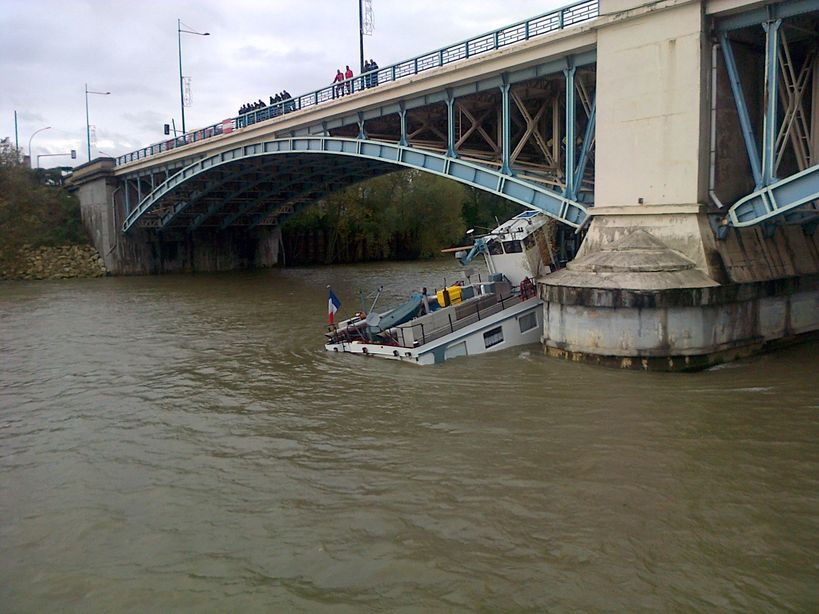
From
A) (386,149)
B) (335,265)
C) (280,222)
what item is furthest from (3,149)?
(386,149)

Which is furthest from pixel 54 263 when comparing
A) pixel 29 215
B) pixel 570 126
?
pixel 570 126

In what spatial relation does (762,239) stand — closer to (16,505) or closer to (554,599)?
(554,599)

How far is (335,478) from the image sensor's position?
9.74 m

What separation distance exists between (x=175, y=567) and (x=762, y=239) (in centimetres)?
1452

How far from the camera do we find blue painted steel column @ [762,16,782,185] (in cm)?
1480

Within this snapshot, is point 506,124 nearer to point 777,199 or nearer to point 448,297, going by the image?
point 448,297

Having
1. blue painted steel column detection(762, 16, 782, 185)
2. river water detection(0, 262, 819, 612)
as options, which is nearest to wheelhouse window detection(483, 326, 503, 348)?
river water detection(0, 262, 819, 612)

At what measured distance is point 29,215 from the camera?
159 feet

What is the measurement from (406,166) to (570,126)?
27.2ft

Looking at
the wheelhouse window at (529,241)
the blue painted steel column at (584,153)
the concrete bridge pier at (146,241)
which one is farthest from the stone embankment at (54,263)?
the blue painted steel column at (584,153)

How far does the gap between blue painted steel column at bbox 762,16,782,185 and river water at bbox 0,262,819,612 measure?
159 inches

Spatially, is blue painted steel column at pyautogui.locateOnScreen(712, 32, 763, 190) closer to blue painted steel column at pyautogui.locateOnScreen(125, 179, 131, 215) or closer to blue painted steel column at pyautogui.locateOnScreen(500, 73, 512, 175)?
blue painted steel column at pyautogui.locateOnScreen(500, 73, 512, 175)

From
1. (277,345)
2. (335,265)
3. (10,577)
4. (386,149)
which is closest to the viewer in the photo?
(10,577)

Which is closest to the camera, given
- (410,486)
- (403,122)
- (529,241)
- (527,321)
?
(410,486)
